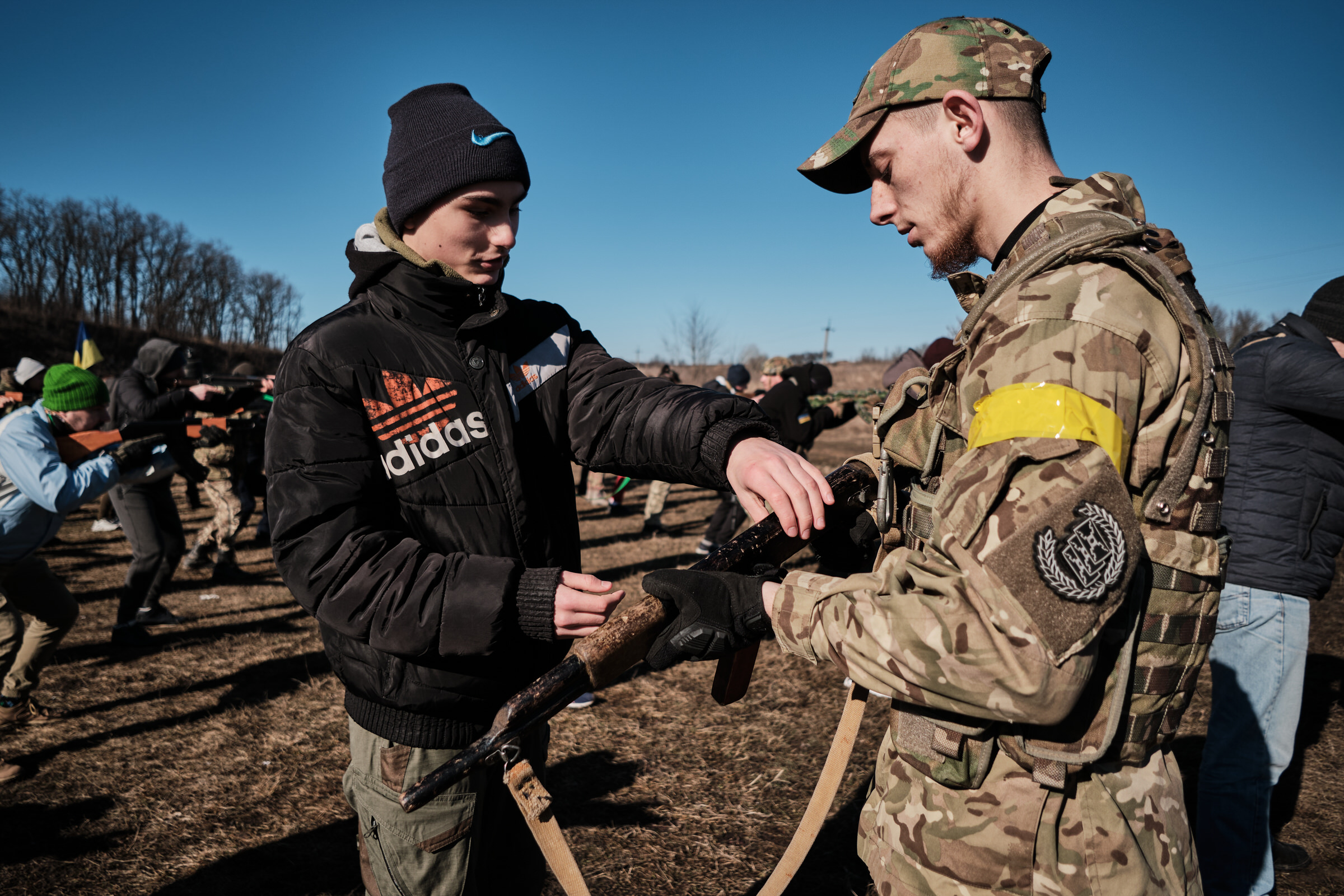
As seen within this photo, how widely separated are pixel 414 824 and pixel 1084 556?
1.63 meters

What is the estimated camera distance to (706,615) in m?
1.43

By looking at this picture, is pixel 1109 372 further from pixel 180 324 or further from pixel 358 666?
pixel 180 324

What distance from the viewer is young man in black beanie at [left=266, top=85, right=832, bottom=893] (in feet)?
5.01

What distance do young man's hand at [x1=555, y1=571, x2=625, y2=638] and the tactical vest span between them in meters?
0.72

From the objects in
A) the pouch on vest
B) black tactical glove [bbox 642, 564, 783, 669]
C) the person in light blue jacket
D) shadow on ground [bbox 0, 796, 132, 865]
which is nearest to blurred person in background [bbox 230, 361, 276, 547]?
the person in light blue jacket

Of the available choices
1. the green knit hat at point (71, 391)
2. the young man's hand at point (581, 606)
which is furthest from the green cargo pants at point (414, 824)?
the green knit hat at point (71, 391)

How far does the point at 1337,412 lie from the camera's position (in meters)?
2.90

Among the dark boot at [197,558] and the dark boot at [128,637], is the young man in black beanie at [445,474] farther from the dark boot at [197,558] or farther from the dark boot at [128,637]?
the dark boot at [197,558]

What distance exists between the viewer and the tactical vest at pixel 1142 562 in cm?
132

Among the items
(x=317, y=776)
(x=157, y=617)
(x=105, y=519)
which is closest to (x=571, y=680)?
(x=317, y=776)

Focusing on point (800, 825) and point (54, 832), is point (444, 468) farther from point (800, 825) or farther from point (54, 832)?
point (54, 832)

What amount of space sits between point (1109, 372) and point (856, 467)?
668mm

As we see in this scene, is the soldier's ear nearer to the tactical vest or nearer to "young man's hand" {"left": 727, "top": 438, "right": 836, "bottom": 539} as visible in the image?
the tactical vest

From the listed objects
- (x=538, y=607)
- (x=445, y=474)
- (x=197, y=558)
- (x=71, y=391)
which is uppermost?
(x=71, y=391)
